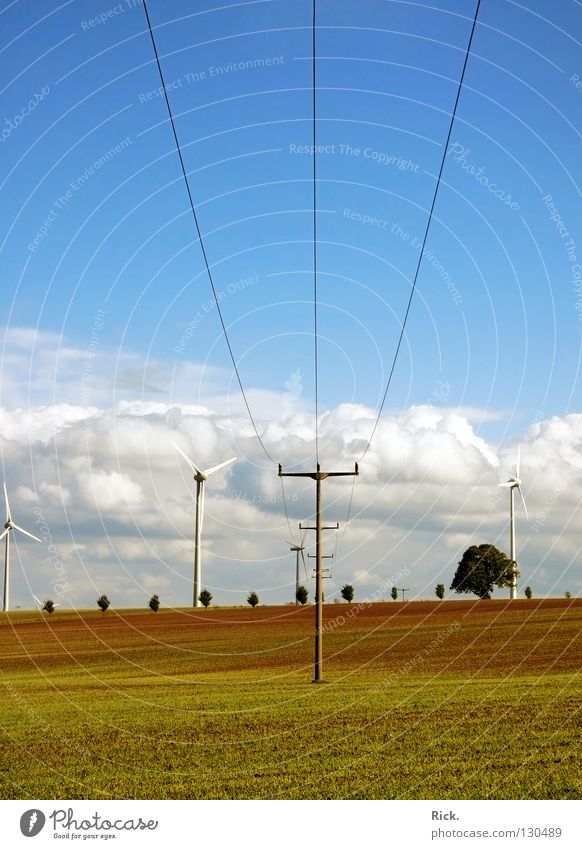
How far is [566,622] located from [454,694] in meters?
60.3

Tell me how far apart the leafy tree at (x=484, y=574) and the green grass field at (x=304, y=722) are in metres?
84.4

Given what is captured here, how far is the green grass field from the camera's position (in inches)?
888

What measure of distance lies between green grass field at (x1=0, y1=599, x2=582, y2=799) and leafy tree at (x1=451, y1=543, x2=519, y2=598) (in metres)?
84.4

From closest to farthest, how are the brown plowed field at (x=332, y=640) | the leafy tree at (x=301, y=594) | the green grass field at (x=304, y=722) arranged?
the green grass field at (x=304, y=722) → the brown plowed field at (x=332, y=640) → the leafy tree at (x=301, y=594)

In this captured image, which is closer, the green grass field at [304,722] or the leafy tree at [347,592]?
the green grass field at [304,722]

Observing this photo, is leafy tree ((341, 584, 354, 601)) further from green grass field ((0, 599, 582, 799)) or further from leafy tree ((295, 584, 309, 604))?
green grass field ((0, 599, 582, 799))

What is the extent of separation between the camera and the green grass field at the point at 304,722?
74.0 feet
